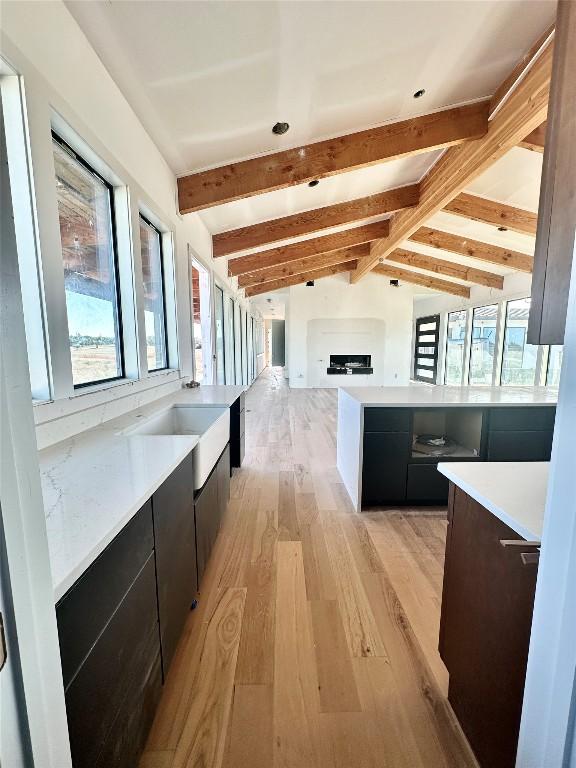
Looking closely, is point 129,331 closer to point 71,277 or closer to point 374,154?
point 71,277

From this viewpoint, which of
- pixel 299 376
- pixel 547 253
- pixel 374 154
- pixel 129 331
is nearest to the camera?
pixel 547 253

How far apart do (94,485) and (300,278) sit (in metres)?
8.21

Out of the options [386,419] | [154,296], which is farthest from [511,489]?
[154,296]

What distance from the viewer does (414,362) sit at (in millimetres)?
12578

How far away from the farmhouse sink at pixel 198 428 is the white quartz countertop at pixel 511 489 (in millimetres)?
1083

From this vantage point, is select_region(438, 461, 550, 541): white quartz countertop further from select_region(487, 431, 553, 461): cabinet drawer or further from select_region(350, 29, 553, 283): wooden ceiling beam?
select_region(350, 29, 553, 283): wooden ceiling beam

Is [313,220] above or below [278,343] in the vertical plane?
above

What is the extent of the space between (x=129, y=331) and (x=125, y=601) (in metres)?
1.68

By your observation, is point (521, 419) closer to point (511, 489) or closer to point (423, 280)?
point (511, 489)

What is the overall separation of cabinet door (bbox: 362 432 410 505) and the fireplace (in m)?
7.22

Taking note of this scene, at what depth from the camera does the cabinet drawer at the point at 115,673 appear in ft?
2.23

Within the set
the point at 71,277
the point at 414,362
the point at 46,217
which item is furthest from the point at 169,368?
the point at 414,362

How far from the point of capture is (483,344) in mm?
8234


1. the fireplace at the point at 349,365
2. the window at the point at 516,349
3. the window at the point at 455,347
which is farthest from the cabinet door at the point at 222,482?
the window at the point at 455,347
